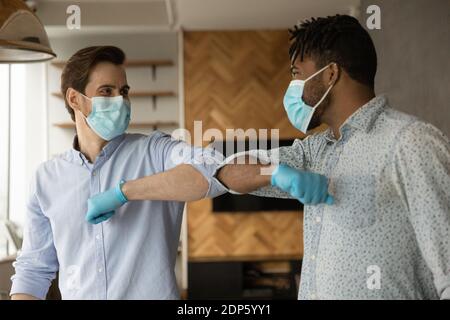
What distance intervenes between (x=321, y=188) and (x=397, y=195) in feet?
0.28

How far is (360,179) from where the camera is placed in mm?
613

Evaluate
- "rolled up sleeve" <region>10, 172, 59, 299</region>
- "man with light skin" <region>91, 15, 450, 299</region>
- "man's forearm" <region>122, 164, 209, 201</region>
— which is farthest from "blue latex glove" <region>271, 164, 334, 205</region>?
"rolled up sleeve" <region>10, 172, 59, 299</region>

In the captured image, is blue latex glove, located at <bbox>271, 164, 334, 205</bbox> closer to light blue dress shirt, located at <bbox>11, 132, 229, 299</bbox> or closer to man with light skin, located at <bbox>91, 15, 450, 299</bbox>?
man with light skin, located at <bbox>91, 15, 450, 299</bbox>

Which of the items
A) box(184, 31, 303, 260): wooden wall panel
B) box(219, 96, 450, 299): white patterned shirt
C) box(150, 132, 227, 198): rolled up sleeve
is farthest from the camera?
box(184, 31, 303, 260): wooden wall panel

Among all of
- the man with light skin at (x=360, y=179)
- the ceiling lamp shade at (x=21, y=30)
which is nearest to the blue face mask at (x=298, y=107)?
the man with light skin at (x=360, y=179)

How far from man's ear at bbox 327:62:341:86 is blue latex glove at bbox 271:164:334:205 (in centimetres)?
11

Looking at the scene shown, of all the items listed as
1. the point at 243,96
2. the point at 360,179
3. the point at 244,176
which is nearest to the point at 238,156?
the point at 244,176

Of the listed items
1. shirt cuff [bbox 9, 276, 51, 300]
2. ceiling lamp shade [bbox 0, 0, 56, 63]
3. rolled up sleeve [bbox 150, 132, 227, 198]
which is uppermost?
ceiling lamp shade [bbox 0, 0, 56, 63]

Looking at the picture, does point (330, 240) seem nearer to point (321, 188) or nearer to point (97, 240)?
point (321, 188)

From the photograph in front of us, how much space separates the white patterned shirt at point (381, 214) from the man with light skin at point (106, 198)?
144 millimetres

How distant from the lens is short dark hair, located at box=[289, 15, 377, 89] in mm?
607

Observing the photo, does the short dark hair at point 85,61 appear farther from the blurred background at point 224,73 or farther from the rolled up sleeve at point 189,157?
the rolled up sleeve at point 189,157

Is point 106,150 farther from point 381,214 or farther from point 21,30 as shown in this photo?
point 381,214

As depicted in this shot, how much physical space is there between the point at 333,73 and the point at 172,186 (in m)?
0.25
